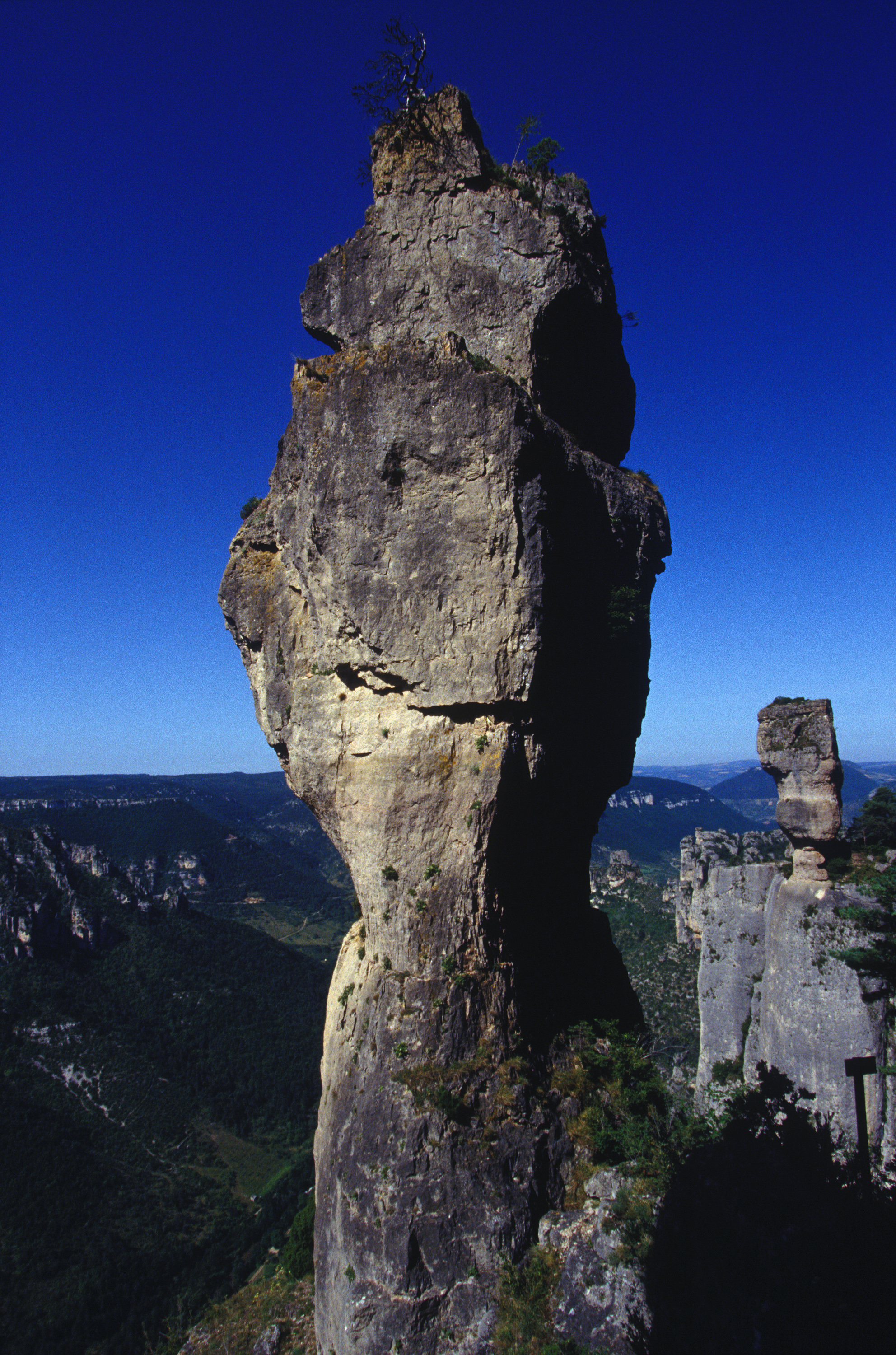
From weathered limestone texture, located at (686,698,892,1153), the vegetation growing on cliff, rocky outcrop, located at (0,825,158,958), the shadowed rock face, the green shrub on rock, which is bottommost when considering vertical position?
the vegetation growing on cliff

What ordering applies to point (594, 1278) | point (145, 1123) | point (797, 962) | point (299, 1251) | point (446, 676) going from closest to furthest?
1. point (594, 1278)
2. point (446, 676)
3. point (299, 1251)
4. point (797, 962)
5. point (145, 1123)

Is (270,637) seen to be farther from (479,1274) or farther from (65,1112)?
(65,1112)

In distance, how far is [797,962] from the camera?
25.3 metres

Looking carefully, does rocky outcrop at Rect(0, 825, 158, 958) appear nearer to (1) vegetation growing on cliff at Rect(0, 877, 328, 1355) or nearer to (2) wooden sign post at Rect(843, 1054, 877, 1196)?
(1) vegetation growing on cliff at Rect(0, 877, 328, 1355)

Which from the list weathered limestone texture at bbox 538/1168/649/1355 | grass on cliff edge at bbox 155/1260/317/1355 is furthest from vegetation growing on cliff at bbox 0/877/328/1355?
weathered limestone texture at bbox 538/1168/649/1355

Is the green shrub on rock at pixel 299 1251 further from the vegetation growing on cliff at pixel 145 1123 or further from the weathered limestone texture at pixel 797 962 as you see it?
the vegetation growing on cliff at pixel 145 1123

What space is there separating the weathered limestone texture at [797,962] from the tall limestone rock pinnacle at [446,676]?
38.9 ft

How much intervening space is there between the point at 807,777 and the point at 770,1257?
757 inches

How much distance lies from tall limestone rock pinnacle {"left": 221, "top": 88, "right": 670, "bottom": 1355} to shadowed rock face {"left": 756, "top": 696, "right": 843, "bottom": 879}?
12934 millimetres

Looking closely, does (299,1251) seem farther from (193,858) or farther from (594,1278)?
(193,858)

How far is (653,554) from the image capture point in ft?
59.0

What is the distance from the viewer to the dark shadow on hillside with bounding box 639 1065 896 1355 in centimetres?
895

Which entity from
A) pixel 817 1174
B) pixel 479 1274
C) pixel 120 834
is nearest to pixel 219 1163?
pixel 479 1274

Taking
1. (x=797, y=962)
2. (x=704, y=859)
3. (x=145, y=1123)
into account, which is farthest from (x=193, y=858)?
(x=797, y=962)
